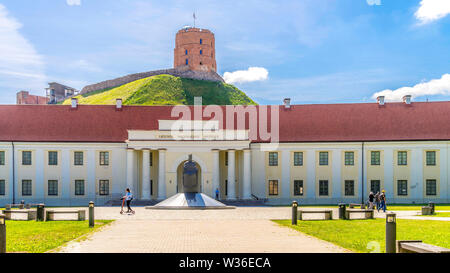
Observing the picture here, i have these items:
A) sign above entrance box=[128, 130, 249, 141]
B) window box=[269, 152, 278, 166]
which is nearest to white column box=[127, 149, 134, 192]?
sign above entrance box=[128, 130, 249, 141]

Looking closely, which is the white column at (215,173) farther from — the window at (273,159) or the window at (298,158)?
the window at (298,158)

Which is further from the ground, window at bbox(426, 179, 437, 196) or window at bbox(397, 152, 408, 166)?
window at bbox(397, 152, 408, 166)

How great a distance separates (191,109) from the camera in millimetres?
45062

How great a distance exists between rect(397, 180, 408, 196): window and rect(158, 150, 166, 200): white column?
20.9 m

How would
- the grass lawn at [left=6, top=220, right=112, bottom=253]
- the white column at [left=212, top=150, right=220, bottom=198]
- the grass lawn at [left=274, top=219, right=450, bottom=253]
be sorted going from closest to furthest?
the grass lawn at [left=6, top=220, right=112, bottom=253]
the grass lawn at [left=274, top=219, right=450, bottom=253]
the white column at [left=212, top=150, right=220, bottom=198]

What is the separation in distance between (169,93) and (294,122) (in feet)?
216

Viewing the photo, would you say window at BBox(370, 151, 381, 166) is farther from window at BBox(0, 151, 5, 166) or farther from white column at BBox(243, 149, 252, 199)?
window at BBox(0, 151, 5, 166)

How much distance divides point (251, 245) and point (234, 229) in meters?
4.59

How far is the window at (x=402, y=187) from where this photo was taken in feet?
132

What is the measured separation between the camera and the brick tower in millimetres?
106938

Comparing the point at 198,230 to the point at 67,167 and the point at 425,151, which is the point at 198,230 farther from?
the point at 425,151
